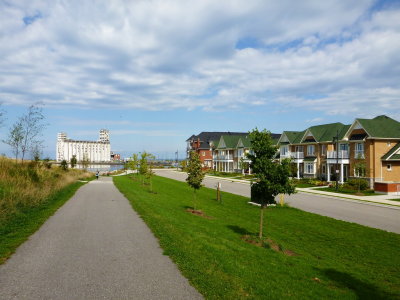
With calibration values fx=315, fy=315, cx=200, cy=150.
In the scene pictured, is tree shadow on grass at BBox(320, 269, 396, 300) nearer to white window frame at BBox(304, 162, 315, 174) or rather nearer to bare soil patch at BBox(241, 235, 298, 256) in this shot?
bare soil patch at BBox(241, 235, 298, 256)

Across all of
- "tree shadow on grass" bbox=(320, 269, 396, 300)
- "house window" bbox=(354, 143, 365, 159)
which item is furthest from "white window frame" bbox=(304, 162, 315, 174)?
"tree shadow on grass" bbox=(320, 269, 396, 300)

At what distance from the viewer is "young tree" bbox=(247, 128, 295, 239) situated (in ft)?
40.7

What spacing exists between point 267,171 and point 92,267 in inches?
289

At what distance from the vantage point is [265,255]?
996 cm

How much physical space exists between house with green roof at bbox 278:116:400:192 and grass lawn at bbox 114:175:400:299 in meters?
22.6

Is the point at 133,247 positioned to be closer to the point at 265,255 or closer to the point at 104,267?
the point at 104,267

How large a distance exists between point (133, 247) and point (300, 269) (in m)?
4.88

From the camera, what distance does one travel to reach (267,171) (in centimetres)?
1236

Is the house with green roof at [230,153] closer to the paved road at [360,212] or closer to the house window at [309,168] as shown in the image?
the house window at [309,168]

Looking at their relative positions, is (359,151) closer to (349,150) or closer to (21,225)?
(349,150)

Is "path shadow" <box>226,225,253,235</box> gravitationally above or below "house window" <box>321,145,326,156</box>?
below

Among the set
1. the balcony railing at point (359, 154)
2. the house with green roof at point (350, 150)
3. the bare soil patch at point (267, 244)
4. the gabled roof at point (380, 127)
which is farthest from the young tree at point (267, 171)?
the balcony railing at point (359, 154)

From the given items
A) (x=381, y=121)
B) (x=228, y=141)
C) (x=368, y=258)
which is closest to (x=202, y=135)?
(x=228, y=141)

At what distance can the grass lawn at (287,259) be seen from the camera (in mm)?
7012
